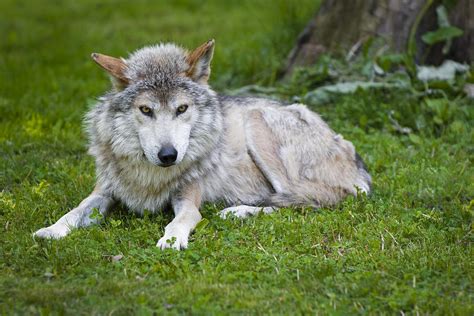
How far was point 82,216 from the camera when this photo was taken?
5.93m

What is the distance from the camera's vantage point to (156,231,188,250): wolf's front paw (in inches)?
210

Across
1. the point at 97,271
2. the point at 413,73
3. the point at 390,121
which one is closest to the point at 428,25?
the point at 413,73

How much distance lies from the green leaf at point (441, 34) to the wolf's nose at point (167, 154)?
437cm

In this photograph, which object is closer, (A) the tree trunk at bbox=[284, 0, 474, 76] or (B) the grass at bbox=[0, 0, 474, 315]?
(B) the grass at bbox=[0, 0, 474, 315]

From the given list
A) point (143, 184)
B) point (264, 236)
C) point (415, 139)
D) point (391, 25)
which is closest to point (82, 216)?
point (143, 184)

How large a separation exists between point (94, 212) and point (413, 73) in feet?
14.6

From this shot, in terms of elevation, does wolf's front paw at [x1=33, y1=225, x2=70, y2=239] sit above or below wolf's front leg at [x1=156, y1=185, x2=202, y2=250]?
above

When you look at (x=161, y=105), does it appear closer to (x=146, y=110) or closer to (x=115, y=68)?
(x=146, y=110)

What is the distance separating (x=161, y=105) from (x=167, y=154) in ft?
1.48

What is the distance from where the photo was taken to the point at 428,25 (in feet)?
29.8

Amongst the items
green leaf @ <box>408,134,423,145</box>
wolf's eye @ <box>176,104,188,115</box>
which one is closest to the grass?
green leaf @ <box>408,134,423,145</box>

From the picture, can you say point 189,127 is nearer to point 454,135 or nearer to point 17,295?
point 17,295

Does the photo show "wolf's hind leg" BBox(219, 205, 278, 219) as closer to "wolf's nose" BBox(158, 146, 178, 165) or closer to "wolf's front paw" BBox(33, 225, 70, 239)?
"wolf's nose" BBox(158, 146, 178, 165)

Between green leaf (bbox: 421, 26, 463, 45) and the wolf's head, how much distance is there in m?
3.61
